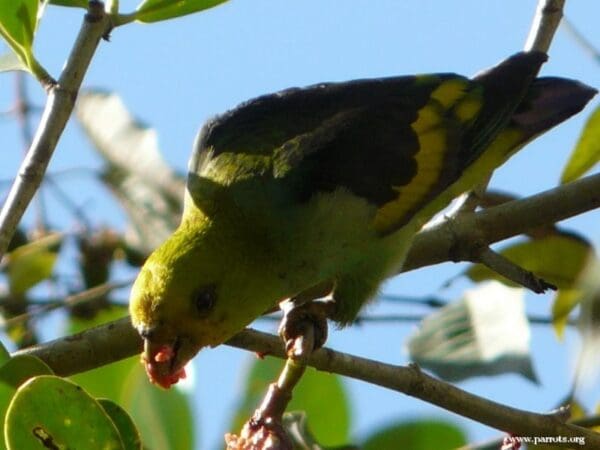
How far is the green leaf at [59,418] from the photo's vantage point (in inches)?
52.7

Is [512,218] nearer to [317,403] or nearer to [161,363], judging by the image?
[317,403]

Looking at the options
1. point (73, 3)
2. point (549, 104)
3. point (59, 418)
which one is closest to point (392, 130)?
point (549, 104)

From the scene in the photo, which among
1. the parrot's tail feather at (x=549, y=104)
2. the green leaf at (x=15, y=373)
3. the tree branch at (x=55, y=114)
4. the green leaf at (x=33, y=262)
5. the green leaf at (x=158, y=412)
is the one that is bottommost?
the green leaf at (x=33, y=262)

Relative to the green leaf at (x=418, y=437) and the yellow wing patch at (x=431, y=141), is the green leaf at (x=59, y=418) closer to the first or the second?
the green leaf at (x=418, y=437)

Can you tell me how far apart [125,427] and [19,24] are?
810 millimetres

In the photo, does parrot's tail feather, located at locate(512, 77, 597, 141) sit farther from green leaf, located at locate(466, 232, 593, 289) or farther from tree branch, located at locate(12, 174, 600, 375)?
tree branch, located at locate(12, 174, 600, 375)

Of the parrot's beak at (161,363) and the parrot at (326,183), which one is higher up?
the parrot at (326,183)

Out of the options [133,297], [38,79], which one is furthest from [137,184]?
[38,79]

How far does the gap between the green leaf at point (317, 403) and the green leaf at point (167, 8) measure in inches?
27.7

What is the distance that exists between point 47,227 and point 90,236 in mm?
262

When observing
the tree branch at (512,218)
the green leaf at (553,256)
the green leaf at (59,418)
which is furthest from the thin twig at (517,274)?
the green leaf at (59,418)

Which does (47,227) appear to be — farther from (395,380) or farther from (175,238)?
(395,380)

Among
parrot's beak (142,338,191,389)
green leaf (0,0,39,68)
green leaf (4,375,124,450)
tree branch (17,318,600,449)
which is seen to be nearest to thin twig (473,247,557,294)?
tree branch (17,318,600,449)

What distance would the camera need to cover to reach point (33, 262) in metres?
3.11
